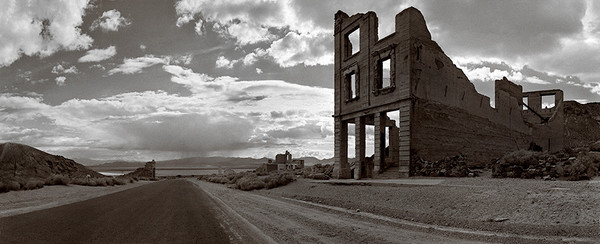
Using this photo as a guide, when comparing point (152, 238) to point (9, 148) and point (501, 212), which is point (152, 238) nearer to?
point (501, 212)

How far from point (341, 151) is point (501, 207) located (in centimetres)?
2123

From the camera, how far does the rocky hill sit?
38.2 meters

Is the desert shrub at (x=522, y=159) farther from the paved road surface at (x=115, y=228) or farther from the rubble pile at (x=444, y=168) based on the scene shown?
the paved road surface at (x=115, y=228)

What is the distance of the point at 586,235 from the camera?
7215mm

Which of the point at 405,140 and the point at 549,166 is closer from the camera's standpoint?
the point at 549,166

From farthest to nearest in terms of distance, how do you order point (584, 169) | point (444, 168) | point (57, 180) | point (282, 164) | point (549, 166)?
point (282, 164) < point (57, 180) < point (444, 168) < point (549, 166) < point (584, 169)

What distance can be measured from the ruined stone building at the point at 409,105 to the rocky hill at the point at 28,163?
103ft

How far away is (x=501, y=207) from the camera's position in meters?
9.58

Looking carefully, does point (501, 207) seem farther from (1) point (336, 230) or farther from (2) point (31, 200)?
(2) point (31, 200)

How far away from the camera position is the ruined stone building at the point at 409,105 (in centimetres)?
2348

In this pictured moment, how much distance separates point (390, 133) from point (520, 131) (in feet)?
40.1

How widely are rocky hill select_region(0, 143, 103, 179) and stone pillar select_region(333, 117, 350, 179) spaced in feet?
95.9

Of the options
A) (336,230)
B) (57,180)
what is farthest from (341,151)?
(57,180)

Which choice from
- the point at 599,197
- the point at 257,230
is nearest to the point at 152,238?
the point at 257,230
